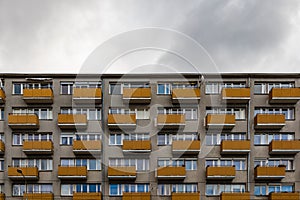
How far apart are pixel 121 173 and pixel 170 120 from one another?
6523 millimetres

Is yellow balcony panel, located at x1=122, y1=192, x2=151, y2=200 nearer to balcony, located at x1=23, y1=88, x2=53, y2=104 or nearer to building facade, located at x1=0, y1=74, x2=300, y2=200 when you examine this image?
building facade, located at x1=0, y1=74, x2=300, y2=200

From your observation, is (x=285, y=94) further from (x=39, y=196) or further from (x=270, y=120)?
(x=39, y=196)

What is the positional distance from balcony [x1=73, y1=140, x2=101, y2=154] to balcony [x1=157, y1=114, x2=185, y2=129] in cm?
593

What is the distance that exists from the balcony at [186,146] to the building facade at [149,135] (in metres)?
0.09

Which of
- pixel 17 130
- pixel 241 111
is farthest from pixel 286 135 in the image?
pixel 17 130

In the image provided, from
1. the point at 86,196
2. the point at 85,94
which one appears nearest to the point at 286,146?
the point at 86,196

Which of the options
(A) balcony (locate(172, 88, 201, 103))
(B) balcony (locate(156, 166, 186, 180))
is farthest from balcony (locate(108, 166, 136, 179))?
(A) balcony (locate(172, 88, 201, 103))

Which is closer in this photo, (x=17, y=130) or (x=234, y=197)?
(x=234, y=197)

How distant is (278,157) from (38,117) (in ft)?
74.9

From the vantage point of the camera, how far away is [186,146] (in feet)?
116

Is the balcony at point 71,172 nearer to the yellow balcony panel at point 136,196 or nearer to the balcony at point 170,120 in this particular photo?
the yellow balcony panel at point 136,196

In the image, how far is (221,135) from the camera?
3691cm

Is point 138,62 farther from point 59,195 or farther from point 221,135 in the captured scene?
point 59,195

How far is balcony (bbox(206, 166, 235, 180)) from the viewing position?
34.9 meters
